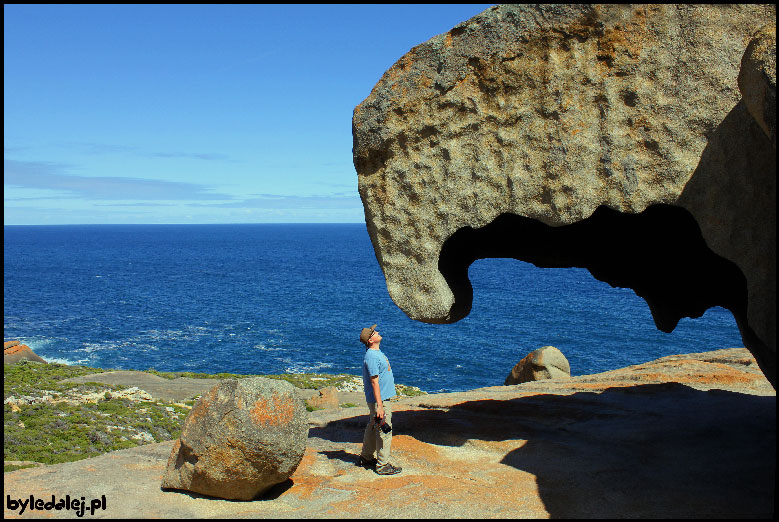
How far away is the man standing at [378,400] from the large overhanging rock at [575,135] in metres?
1.05

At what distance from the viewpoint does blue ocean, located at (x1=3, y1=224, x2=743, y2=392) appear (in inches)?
1737

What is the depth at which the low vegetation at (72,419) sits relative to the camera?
2055cm

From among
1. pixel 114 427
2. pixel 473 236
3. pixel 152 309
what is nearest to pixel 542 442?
pixel 473 236

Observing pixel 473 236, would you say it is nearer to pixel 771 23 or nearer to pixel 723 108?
pixel 723 108

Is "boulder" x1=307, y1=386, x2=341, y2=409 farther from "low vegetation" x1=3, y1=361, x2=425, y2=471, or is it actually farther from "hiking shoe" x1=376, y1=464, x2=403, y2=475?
"hiking shoe" x1=376, y1=464, x2=403, y2=475

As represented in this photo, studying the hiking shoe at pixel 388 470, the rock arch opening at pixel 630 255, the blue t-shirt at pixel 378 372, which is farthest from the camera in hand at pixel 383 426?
the rock arch opening at pixel 630 255

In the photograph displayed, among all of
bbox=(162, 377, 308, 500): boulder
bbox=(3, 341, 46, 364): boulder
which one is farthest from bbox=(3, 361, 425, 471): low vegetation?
bbox=(162, 377, 308, 500): boulder

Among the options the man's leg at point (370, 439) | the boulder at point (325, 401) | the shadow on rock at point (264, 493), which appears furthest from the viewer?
the boulder at point (325, 401)

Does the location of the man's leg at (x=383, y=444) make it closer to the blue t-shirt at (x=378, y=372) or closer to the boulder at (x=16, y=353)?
the blue t-shirt at (x=378, y=372)

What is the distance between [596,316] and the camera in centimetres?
5916

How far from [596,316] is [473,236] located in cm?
4992

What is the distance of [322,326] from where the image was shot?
56.9 metres

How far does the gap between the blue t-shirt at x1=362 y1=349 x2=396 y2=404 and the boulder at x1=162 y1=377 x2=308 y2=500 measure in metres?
1.27

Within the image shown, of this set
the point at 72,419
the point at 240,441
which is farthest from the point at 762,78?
the point at 72,419
